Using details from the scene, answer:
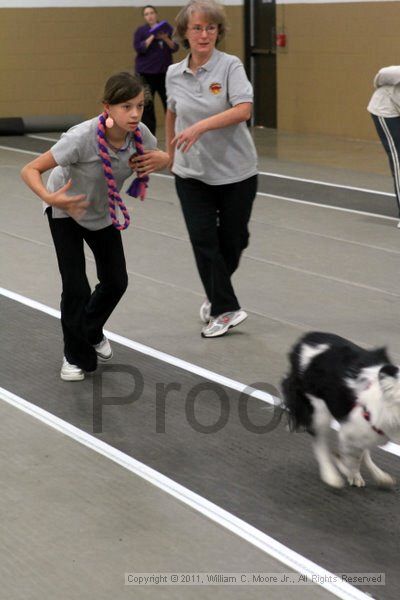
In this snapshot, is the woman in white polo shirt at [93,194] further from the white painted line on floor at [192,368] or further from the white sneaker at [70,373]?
the white painted line on floor at [192,368]

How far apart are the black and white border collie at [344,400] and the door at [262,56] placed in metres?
13.6

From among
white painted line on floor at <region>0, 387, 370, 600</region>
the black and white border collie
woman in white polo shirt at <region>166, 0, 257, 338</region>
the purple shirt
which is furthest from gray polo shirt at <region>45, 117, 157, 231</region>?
the purple shirt

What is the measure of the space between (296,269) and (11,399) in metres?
3.19

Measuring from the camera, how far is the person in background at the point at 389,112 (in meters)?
9.17

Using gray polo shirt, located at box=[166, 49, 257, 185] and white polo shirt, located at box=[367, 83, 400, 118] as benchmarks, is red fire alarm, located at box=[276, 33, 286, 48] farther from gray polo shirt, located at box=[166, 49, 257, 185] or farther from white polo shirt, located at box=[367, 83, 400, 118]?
gray polo shirt, located at box=[166, 49, 257, 185]

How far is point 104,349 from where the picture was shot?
5.96m

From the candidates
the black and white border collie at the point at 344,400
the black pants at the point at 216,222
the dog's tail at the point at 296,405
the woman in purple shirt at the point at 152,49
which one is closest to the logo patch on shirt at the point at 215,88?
the black pants at the point at 216,222

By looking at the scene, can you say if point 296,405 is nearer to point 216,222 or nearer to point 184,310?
point 216,222

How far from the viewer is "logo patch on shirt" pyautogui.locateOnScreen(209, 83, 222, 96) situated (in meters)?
6.14

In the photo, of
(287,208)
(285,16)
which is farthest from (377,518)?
(285,16)

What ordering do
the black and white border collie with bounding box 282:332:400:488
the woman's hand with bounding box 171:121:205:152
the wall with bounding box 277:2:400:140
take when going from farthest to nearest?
the wall with bounding box 277:2:400:140, the woman's hand with bounding box 171:121:205:152, the black and white border collie with bounding box 282:332:400:488

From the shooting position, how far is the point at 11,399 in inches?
214

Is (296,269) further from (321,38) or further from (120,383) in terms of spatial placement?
(321,38)

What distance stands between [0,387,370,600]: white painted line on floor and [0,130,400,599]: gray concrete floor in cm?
5
